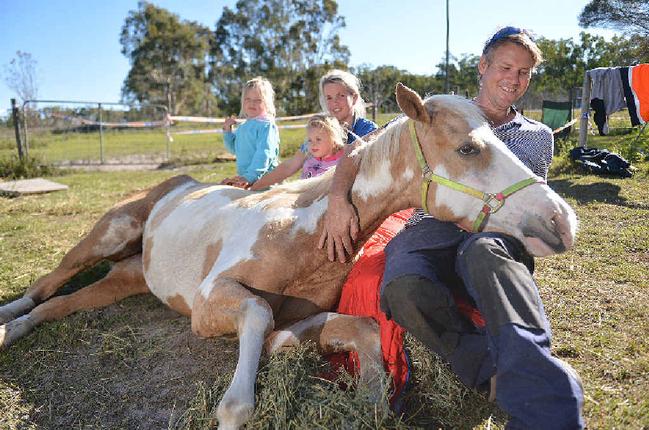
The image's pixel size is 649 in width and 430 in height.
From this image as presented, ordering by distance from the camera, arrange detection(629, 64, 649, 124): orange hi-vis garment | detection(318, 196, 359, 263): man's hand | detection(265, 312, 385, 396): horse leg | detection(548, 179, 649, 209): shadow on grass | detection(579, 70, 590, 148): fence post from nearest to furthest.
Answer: detection(265, 312, 385, 396): horse leg → detection(318, 196, 359, 263): man's hand → detection(548, 179, 649, 209): shadow on grass → detection(629, 64, 649, 124): orange hi-vis garment → detection(579, 70, 590, 148): fence post

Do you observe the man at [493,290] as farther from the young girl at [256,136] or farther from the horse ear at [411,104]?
the young girl at [256,136]

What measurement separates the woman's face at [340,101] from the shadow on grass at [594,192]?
3.80 metres

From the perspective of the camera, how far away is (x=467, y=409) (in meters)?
2.24

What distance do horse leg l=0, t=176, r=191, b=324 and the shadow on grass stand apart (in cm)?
538

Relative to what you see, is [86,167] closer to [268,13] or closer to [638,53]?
[638,53]

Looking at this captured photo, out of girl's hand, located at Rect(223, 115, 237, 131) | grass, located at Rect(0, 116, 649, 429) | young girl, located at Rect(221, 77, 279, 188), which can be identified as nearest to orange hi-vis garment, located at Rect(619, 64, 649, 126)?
grass, located at Rect(0, 116, 649, 429)

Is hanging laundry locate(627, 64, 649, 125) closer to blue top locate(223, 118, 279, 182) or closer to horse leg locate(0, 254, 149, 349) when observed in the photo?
blue top locate(223, 118, 279, 182)

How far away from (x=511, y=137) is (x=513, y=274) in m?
1.14

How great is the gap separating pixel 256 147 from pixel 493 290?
11.0ft

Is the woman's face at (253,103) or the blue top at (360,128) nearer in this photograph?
the blue top at (360,128)

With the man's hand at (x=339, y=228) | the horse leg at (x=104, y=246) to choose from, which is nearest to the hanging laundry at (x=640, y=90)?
the man's hand at (x=339, y=228)

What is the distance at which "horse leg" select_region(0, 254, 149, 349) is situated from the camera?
10.8ft

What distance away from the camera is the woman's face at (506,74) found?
9.23 ft

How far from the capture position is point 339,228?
246 cm
